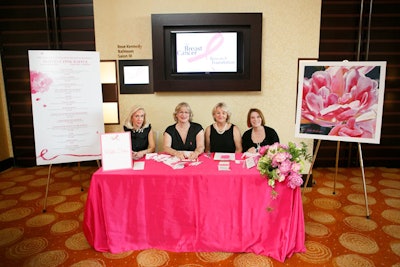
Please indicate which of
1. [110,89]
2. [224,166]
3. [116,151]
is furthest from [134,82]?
[224,166]

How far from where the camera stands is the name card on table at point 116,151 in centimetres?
236

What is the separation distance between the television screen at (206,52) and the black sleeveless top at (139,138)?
3.05 ft

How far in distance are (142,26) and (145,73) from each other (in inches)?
22.4

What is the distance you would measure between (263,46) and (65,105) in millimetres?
2400

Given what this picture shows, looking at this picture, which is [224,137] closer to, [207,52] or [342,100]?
[207,52]

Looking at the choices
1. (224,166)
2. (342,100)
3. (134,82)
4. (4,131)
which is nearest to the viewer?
(224,166)

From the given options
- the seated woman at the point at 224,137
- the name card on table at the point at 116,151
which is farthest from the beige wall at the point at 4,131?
the seated woman at the point at 224,137

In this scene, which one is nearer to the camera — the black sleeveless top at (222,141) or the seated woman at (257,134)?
the seated woman at (257,134)

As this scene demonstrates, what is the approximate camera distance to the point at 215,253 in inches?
92.8

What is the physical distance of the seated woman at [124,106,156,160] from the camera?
3.12 m

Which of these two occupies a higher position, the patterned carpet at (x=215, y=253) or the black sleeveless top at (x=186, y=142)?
the black sleeveless top at (x=186, y=142)

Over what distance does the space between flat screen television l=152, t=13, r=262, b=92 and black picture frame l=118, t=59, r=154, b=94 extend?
0.44ft

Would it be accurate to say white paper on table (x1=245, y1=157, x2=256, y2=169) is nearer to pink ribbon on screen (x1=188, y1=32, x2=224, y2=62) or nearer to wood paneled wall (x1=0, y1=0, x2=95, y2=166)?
pink ribbon on screen (x1=188, y1=32, x2=224, y2=62)

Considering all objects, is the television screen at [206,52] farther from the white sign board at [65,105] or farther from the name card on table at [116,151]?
the name card on table at [116,151]
